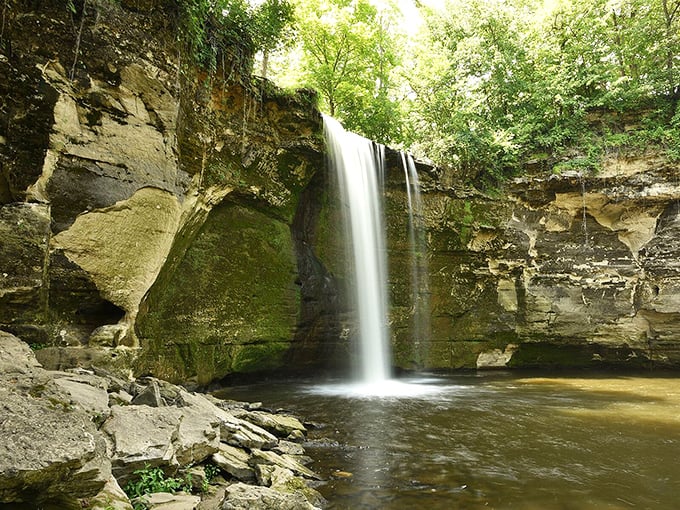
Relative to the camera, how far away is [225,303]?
9148 mm

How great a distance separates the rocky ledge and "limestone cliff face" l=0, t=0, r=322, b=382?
1.62 m

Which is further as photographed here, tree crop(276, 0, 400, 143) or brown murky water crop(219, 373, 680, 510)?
tree crop(276, 0, 400, 143)

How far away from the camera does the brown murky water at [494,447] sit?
3.58 meters

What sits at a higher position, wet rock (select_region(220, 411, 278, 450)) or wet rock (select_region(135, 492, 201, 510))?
wet rock (select_region(135, 492, 201, 510))

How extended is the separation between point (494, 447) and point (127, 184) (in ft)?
20.1

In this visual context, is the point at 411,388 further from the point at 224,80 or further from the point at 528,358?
the point at 224,80

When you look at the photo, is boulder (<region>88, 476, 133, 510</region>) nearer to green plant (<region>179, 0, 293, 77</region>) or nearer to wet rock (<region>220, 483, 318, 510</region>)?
wet rock (<region>220, 483, 318, 510</region>)

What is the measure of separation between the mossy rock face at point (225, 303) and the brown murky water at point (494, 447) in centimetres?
105

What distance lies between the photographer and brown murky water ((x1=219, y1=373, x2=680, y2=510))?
11.7ft

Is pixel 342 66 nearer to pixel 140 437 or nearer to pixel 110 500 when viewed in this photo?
pixel 140 437

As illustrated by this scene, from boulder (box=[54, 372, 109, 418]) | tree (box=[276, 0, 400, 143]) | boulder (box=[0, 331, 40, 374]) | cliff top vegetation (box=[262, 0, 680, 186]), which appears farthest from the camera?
tree (box=[276, 0, 400, 143])

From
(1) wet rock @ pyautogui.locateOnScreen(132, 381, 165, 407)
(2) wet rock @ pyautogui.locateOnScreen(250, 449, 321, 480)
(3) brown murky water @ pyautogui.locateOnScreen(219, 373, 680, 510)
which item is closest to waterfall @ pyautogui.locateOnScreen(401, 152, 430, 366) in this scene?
(3) brown murky water @ pyautogui.locateOnScreen(219, 373, 680, 510)

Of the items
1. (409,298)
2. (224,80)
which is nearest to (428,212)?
(409,298)

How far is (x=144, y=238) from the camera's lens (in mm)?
6398
